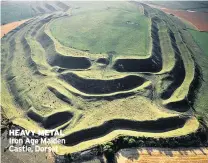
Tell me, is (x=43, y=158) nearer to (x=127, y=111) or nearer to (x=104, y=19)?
(x=127, y=111)

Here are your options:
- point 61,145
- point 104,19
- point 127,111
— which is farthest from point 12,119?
point 104,19

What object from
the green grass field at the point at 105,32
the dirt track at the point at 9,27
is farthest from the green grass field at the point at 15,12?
the green grass field at the point at 105,32

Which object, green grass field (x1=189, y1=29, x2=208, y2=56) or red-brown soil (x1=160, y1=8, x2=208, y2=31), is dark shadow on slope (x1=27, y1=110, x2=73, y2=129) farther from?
red-brown soil (x1=160, y1=8, x2=208, y2=31)

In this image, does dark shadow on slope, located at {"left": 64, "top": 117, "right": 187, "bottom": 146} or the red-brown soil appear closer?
dark shadow on slope, located at {"left": 64, "top": 117, "right": 187, "bottom": 146}

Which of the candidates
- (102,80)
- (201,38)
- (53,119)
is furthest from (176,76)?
(201,38)

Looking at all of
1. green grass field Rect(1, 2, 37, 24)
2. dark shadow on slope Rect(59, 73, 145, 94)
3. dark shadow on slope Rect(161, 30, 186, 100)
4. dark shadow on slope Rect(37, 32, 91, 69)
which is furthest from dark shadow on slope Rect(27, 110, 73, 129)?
green grass field Rect(1, 2, 37, 24)
